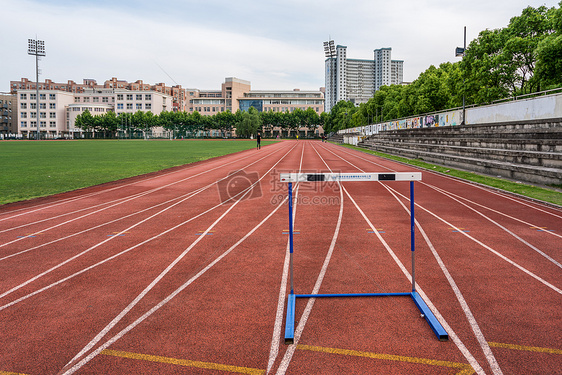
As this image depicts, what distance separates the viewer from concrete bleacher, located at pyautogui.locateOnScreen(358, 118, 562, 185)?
15.7m

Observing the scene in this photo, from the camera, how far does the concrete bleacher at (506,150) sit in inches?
618

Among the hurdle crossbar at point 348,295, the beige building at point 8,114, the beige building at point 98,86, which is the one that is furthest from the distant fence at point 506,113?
the beige building at point 8,114

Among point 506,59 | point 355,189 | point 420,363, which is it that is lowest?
point 420,363

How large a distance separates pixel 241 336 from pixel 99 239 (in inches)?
210

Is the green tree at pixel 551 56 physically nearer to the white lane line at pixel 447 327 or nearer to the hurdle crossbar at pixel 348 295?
the white lane line at pixel 447 327

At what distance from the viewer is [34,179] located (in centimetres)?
1761

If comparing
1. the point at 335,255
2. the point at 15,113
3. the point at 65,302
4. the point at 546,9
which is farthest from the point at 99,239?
the point at 15,113

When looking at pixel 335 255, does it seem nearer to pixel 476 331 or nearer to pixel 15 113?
pixel 476 331

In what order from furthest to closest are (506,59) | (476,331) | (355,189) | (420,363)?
(506,59), (355,189), (476,331), (420,363)

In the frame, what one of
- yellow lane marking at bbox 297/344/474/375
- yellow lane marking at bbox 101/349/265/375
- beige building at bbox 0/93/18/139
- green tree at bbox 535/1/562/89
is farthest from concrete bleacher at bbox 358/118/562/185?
beige building at bbox 0/93/18/139

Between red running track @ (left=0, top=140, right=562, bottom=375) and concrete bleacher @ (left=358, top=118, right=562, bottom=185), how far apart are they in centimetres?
613

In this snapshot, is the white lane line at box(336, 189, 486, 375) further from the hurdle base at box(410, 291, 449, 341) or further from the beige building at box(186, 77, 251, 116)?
the beige building at box(186, 77, 251, 116)

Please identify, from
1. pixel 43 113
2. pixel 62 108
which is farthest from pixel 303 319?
pixel 43 113

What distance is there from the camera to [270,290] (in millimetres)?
5426
